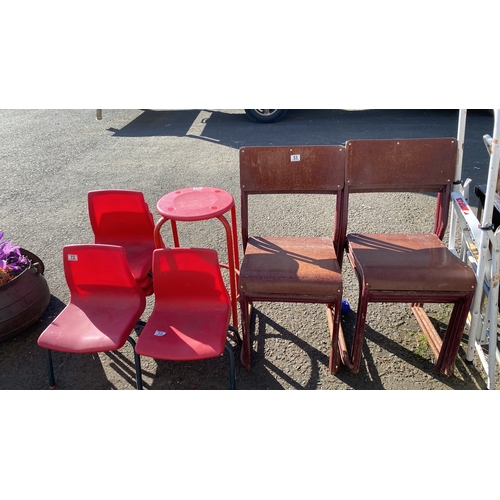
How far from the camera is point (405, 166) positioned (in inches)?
113

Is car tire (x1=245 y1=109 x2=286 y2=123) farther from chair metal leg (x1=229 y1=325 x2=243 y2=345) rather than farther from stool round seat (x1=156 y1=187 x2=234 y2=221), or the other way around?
chair metal leg (x1=229 y1=325 x2=243 y2=345)

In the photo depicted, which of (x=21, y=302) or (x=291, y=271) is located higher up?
(x=291, y=271)

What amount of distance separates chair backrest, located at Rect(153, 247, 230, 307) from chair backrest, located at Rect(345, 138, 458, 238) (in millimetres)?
1122

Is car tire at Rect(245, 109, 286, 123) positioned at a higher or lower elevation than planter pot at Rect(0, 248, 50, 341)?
higher

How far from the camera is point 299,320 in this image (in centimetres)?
320

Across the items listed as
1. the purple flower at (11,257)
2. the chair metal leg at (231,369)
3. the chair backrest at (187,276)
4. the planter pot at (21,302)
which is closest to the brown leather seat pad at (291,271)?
the chair backrest at (187,276)

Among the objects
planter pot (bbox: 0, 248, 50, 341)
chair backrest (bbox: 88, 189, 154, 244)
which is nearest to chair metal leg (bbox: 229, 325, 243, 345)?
chair backrest (bbox: 88, 189, 154, 244)

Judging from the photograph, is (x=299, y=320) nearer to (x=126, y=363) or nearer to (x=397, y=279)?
(x=397, y=279)

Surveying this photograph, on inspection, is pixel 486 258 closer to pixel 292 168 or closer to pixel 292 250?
pixel 292 250

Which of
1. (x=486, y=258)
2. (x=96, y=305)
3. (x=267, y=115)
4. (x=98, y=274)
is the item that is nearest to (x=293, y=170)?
(x=486, y=258)

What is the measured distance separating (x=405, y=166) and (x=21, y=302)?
2.91 metres

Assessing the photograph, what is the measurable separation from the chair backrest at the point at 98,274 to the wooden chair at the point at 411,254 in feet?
4.87

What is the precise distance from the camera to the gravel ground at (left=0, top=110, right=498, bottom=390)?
275 centimetres

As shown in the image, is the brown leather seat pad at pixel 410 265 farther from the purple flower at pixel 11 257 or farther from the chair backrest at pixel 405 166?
the purple flower at pixel 11 257
